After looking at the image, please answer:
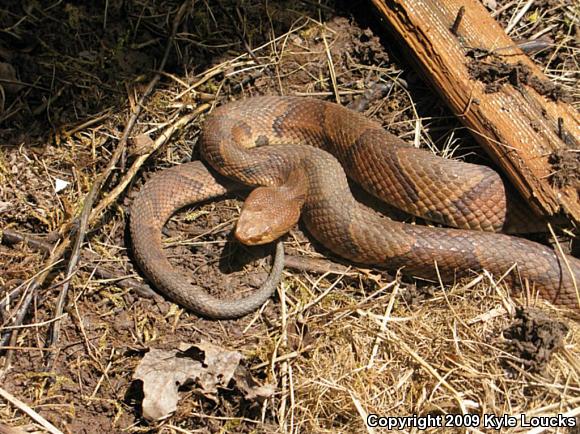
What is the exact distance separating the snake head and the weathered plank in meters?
1.36

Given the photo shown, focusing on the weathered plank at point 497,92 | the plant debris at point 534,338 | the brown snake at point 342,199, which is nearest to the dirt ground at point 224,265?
the plant debris at point 534,338

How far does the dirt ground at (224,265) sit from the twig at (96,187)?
58mm

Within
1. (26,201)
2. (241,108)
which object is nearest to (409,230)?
(241,108)

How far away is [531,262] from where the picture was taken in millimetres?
3988

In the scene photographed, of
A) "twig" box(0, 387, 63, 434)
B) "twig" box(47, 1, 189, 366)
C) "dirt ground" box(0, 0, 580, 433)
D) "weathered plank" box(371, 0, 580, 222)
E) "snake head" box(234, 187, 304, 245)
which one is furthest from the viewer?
"snake head" box(234, 187, 304, 245)

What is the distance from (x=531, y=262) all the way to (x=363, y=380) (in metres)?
1.36

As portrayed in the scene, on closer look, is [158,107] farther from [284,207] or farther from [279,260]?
[279,260]

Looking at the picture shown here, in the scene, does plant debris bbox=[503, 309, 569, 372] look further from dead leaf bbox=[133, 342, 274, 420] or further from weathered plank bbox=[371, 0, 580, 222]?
dead leaf bbox=[133, 342, 274, 420]

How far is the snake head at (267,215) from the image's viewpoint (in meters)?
4.20

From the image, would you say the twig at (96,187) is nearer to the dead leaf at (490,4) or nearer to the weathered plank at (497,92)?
the weathered plank at (497,92)

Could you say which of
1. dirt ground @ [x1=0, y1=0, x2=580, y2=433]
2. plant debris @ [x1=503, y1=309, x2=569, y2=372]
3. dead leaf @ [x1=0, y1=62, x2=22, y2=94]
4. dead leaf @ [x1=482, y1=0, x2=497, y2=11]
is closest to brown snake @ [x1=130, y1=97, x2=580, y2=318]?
dirt ground @ [x1=0, y1=0, x2=580, y2=433]

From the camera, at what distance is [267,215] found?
4266 millimetres

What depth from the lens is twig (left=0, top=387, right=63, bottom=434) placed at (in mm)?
3316

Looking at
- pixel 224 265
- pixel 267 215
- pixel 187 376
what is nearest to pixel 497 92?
pixel 267 215
